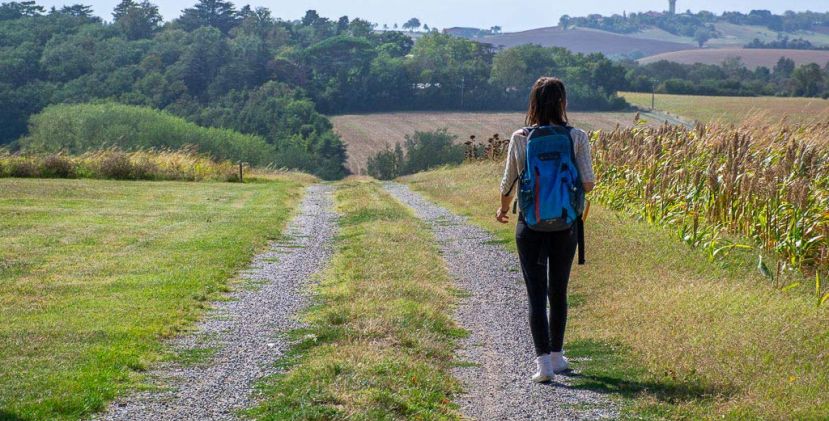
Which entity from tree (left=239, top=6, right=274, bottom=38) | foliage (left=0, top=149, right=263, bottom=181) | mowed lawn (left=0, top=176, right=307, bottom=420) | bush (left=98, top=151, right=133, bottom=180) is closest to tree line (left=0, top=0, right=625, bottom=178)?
tree (left=239, top=6, right=274, bottom=38)

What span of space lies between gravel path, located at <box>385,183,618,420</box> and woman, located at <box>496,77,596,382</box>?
251 mm

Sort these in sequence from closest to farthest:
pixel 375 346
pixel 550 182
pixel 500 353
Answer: pixel 550 182 < pixel 375 346 < pixel 500 353

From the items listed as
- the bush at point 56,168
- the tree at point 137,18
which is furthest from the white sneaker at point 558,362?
the tree at point 137,18

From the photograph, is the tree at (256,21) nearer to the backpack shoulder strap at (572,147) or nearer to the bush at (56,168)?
the bush at (56,168)

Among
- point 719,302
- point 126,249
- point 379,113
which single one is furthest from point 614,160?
point 379,113

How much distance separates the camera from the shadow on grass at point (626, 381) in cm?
743

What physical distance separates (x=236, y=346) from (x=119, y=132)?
5900 centimetres

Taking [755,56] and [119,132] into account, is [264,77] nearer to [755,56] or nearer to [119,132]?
[119,132]

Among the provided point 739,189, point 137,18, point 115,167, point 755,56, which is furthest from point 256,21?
point 739,189

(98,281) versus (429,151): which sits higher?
(98,281)

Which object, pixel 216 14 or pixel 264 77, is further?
pixel 216 14

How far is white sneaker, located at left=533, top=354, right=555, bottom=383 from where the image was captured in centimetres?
797

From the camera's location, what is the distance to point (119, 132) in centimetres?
6575

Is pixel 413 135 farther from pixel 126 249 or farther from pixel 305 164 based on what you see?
pixel 126 249
